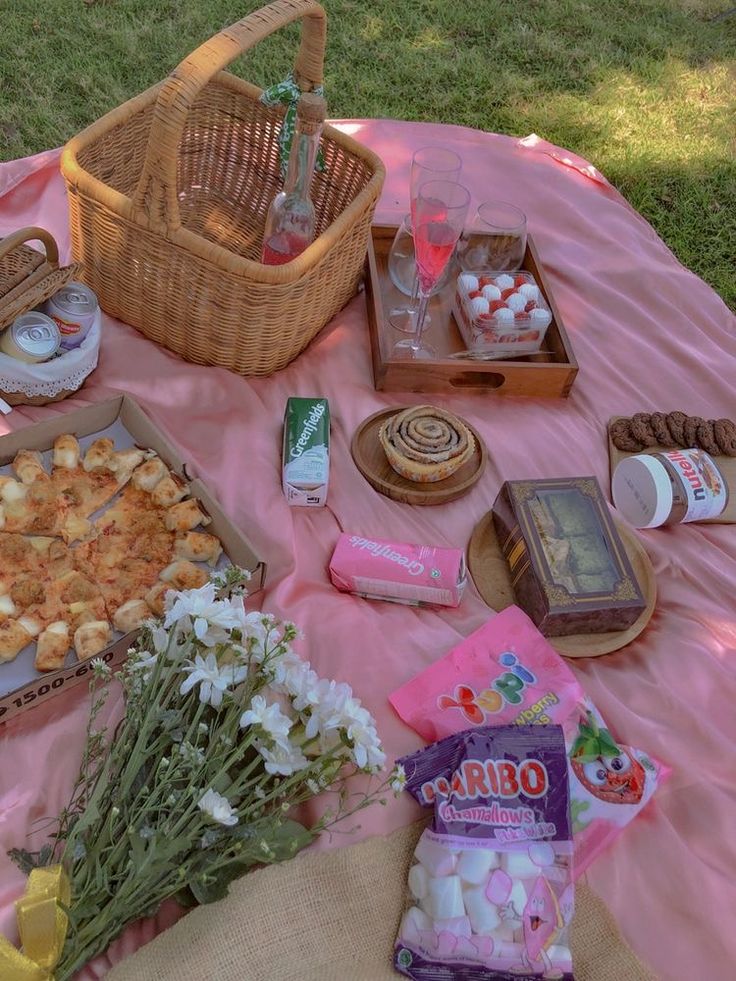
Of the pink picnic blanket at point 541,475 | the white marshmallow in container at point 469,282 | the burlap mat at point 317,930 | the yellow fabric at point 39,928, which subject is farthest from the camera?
the white marshmallow in container at point 469,282

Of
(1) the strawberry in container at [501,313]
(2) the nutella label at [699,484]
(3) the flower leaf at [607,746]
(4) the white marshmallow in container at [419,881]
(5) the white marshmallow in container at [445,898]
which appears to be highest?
(1) the strawberry in container at [501,313]

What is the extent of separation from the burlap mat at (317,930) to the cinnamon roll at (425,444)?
0.66 meters

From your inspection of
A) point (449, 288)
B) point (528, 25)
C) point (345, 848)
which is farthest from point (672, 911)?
point (528, 25)

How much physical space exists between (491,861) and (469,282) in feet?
3.99

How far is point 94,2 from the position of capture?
126 inches

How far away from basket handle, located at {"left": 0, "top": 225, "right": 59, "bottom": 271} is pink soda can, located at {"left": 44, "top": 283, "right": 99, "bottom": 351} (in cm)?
7

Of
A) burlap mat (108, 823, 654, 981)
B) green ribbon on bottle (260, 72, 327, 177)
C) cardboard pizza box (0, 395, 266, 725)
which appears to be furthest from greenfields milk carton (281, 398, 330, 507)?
burlap mat (108, 823, 654, 981)

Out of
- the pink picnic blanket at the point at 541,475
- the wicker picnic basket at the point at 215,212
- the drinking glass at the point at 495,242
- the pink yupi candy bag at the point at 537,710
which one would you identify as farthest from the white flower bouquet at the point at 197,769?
the drinking glass at the point at 495,242

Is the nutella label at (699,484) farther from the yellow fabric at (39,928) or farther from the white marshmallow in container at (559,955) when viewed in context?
the yellow fabric at (39,928)

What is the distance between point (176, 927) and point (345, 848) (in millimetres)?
241

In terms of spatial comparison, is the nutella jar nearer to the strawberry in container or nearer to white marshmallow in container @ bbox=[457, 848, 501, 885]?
the strawberry in container

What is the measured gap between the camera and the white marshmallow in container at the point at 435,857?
108cm

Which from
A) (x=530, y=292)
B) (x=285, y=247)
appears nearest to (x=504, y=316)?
(x=530, y=292)

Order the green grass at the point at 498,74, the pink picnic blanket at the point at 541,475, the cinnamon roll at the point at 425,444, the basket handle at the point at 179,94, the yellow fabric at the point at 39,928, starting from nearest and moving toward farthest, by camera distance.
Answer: the yellow fabric at the point at 39,928
the pink picnic blanket at the point at 541,475
the basket handle at the point at 179,94
the cinnamon roll at the point at 425,444
the green grass at the point at 498,74
